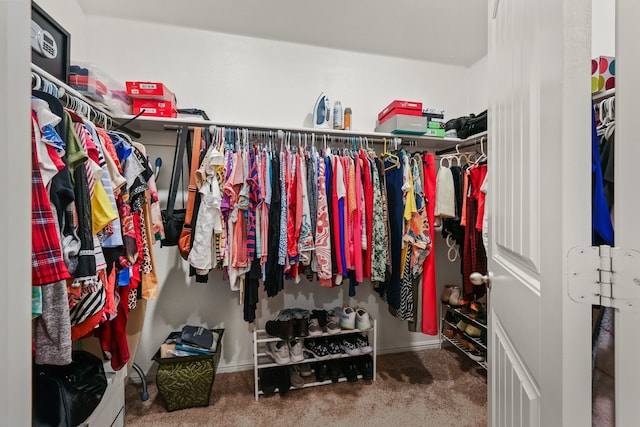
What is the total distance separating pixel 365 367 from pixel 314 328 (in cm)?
45

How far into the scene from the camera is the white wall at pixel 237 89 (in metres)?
1.90

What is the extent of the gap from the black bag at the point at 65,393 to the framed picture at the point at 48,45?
112 centimetres

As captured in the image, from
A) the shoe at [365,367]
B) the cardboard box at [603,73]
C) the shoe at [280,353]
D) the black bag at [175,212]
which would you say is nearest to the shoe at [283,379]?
the shoe at [280,353]

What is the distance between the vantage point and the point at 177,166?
161cm

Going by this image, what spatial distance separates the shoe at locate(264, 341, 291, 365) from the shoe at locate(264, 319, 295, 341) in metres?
0.06

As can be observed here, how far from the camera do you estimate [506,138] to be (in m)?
0.74

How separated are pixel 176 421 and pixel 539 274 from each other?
1.92m

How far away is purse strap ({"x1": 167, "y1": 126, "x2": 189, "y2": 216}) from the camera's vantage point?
5.15 ft

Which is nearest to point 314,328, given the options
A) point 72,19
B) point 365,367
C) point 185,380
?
point 365,367

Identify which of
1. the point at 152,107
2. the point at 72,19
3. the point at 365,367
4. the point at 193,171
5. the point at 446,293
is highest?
the point at 72,19

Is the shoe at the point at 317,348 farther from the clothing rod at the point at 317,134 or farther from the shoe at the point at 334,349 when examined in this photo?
the clothing rod at the point at 317,134

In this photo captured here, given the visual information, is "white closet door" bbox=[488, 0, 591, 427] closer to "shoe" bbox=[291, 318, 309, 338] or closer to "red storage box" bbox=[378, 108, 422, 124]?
"red storage box" bbox=[378, 108, 422, 124]
